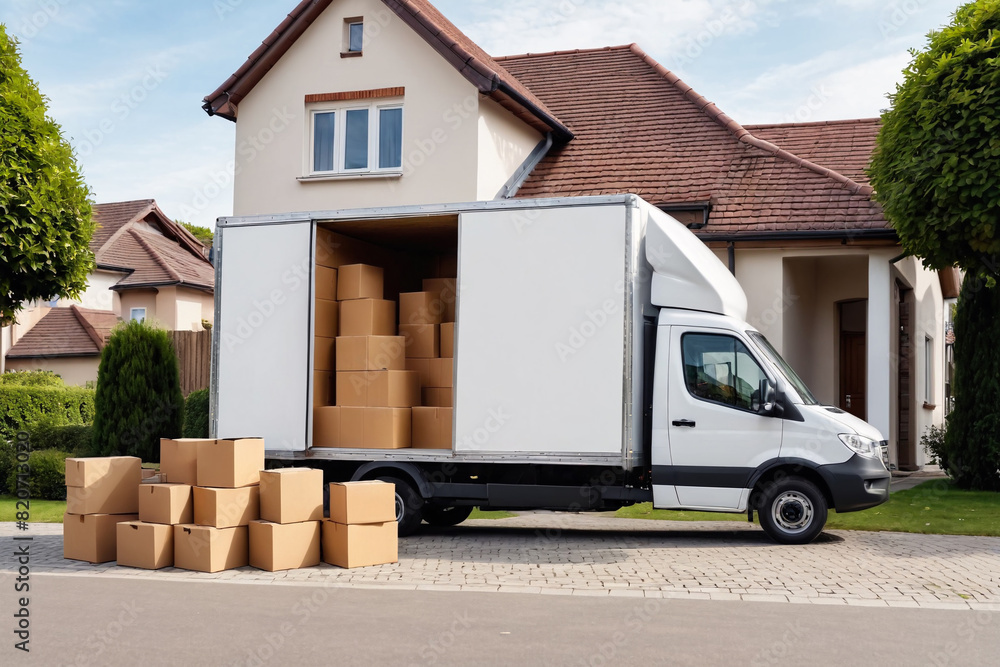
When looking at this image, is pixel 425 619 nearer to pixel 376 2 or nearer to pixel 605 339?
pixel 605 339

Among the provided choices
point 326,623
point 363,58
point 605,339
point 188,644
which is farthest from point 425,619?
point 363,58

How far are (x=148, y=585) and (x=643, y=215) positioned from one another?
578 cm

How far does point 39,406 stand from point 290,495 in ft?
51.1

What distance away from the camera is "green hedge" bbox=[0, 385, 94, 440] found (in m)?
21.8

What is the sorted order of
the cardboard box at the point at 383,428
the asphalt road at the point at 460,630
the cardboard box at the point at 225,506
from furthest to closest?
1. the cardboard box at the point at 383,428
2. the cardboard box at the point at 225,506
3. the asphalt road at the point at 460,630

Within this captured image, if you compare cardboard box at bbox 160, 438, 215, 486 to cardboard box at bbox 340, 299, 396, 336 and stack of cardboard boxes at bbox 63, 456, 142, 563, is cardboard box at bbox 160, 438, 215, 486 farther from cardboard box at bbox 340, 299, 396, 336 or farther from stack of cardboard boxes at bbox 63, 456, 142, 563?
cardboard box at bbox 340, 299, 396, 336

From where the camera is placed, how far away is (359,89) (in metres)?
18.2

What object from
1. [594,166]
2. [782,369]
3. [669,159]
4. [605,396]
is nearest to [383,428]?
[605,396]

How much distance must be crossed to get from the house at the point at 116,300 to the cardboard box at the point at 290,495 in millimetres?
24237

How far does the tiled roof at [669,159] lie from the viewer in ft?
54.6

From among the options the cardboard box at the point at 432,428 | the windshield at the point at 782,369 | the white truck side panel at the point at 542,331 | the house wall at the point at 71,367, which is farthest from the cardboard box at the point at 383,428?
the house wall at the point at 71,367

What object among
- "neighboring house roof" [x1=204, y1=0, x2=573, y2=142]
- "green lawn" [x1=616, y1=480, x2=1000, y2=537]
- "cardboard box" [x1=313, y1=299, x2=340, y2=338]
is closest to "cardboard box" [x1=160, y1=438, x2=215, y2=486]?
"cardboard box" [x1=313, y1=299, x2=340, y2=338]

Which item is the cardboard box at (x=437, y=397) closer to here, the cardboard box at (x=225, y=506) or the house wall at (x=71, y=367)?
the cardboard box at (x=225, y=506)

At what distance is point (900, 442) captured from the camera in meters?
19.3
